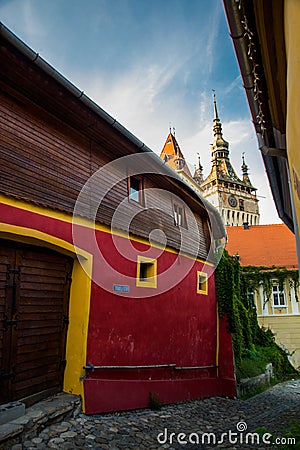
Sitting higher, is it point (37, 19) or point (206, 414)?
point (37, 19)

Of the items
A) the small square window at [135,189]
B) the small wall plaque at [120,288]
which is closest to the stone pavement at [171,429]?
the small wall plaque at [120,288]

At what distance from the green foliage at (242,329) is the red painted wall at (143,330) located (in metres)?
0.56

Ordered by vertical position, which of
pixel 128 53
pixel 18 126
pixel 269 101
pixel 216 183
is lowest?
pixel 269 101

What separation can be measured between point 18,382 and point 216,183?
4889 centimetres

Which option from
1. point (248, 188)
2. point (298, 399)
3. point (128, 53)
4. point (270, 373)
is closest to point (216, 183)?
point (248, 188)

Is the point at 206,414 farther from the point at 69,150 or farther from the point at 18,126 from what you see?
the point at 18,126

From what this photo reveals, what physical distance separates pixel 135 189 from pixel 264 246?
17.1m

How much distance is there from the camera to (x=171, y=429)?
19.5 feet

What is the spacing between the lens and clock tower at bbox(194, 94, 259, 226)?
169 feet

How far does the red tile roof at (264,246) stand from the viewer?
2184cm

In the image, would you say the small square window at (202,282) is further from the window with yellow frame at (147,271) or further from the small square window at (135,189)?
the small square window at (135,189)

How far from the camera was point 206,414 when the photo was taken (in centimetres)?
764

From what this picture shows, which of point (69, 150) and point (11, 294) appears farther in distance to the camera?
point (69, 150)

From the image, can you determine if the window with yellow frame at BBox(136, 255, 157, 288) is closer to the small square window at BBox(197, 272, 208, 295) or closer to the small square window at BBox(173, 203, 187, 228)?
the small square window at BBox(173, 203, 187, 228)
